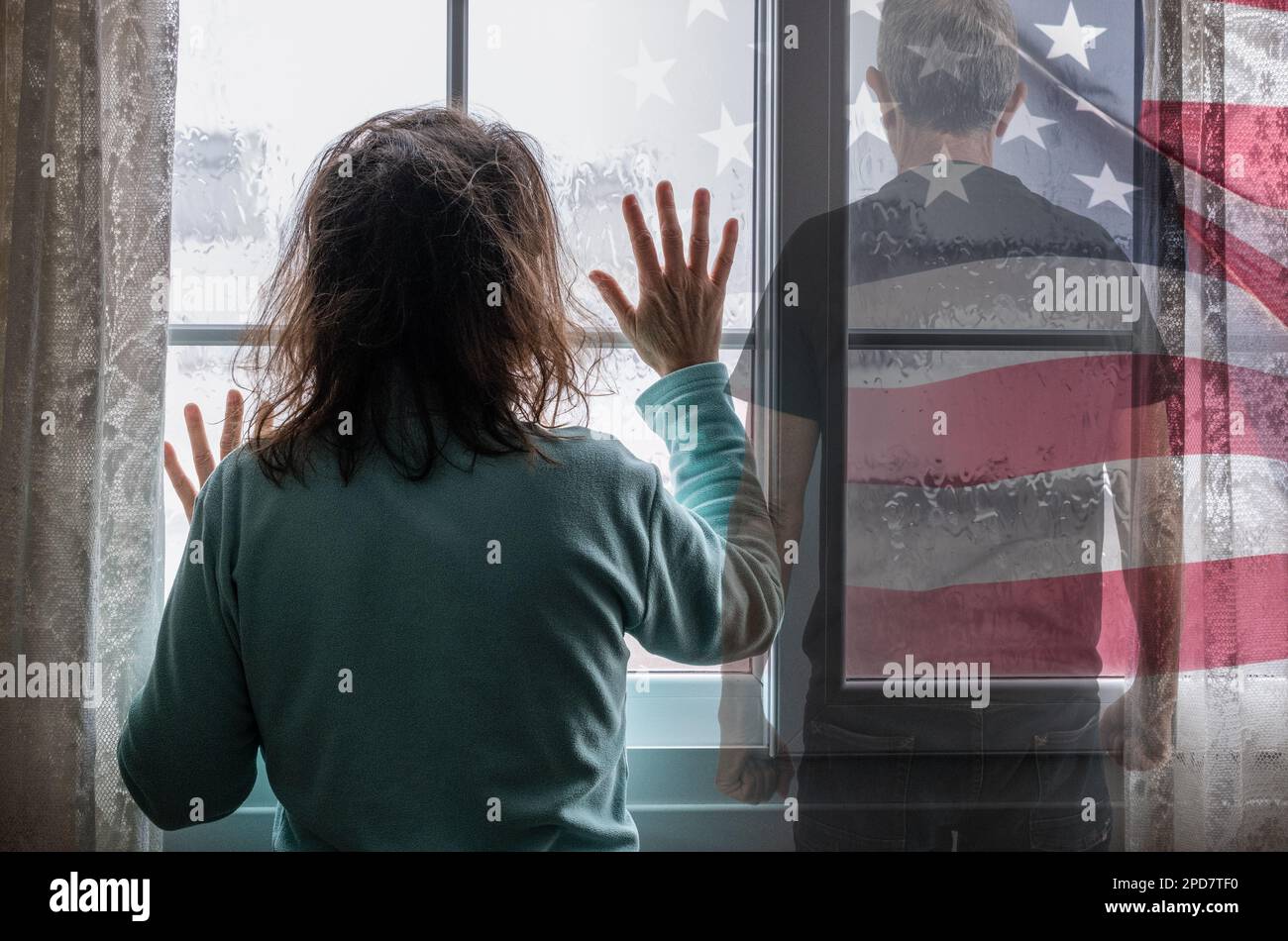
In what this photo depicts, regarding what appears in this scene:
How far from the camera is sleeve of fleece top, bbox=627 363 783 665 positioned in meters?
0.79

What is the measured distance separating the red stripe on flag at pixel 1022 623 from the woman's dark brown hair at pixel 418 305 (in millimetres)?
551

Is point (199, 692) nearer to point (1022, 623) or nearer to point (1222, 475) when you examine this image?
point (1022, 623)

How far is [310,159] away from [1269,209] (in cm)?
120

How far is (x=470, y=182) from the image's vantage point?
737 mm

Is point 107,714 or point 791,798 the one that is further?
point 791,798

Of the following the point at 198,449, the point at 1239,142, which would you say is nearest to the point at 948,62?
the point at 1239,142

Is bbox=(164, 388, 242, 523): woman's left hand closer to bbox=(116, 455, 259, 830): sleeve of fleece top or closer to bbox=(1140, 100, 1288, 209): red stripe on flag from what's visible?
bbox=(116, 455, 259, 830): sleeve of fleece top

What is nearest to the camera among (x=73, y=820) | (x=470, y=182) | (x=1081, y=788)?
(x=470, y=182)

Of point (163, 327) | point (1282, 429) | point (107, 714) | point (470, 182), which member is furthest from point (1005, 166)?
point (107, 714)

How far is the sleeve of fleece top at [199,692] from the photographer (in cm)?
69

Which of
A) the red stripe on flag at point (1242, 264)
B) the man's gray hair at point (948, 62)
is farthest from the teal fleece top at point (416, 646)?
the red stripe on flag at point (1242, 264)

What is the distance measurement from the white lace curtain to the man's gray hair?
907mm

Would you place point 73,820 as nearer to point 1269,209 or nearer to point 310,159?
point 310,159
